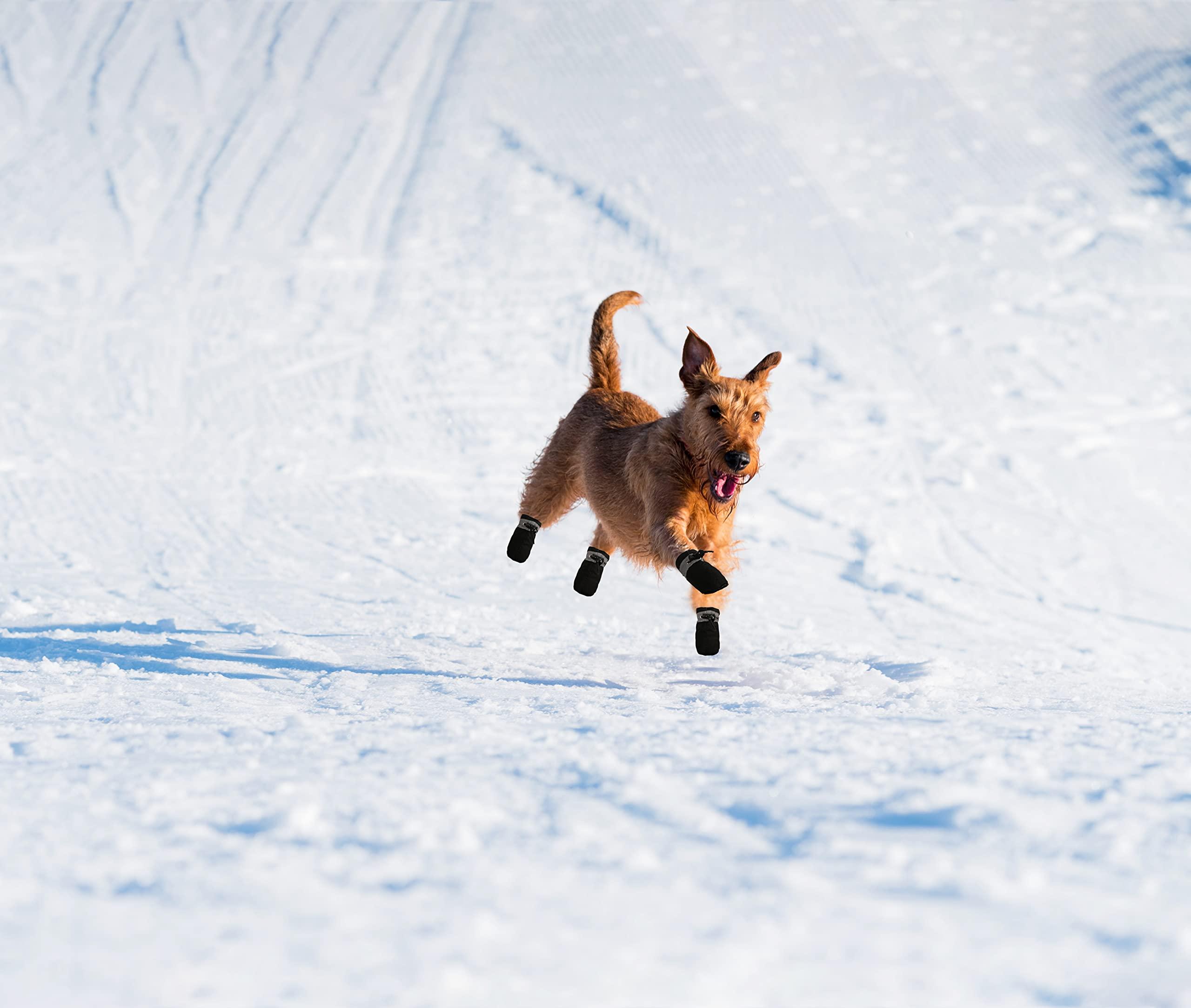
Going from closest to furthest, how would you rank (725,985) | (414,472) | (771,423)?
(725,985)
(414,472)
(771,423)

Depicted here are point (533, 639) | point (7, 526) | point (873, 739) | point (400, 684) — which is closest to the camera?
point (873, 739)

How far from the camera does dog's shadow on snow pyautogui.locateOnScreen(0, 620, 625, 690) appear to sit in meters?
4.78

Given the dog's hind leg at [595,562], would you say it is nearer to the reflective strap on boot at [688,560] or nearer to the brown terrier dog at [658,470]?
the brown terrier dog at [658,470]

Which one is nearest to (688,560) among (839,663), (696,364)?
(696,364)

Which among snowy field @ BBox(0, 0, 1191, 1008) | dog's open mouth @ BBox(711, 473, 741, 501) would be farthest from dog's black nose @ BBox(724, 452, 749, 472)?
snowy field @ BBox(0, 0, 1191, 1008)

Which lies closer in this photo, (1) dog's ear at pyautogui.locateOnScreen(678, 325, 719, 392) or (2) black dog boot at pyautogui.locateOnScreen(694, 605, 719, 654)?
(2) black dog boot at pyautogui.locateOnScreen(694, 605, 719, 654)

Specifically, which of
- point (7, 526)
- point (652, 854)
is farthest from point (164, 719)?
point (7, 526)

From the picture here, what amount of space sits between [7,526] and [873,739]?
7.45 m

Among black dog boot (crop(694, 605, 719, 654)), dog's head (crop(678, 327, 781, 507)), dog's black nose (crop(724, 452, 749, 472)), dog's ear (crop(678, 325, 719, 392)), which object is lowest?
black dog boot (crop(694, 605, 719, 654))

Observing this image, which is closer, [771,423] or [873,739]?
[873,739]

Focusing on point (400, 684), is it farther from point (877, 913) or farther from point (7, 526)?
point (7, 526)

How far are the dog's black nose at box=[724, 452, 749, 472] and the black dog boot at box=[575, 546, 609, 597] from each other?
1163 millimetres

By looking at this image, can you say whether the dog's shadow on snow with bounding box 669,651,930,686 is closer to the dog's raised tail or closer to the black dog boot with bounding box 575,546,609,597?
the black dog boot with bounding box 575,546,609,597

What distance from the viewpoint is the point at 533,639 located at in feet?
19.3
